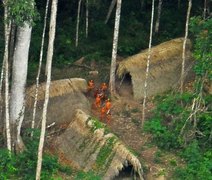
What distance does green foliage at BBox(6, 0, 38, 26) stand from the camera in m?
16.0

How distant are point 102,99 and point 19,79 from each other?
3575mm

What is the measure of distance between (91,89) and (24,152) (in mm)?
4361

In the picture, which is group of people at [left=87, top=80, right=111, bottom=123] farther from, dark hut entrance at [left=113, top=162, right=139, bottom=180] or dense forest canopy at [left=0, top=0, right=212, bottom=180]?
dark hut entrance at [left=113, top=162, right=139, bottom=180]

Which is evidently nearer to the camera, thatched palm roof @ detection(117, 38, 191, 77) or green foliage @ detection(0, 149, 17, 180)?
green foliage @ detection(0, 149, 17, 180)

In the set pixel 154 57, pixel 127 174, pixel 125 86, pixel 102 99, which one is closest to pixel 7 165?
pixel 127 174

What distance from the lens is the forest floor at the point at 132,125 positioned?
18250 millimetres

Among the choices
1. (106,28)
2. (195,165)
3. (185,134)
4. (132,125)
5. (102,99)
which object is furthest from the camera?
(106,28)

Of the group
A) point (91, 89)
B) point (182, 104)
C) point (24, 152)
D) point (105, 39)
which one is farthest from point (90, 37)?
point (24, 152)

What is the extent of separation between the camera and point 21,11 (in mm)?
16094

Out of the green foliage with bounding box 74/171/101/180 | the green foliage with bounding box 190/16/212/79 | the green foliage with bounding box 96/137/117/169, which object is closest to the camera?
the green foliage with bounding box 74/171/101/180

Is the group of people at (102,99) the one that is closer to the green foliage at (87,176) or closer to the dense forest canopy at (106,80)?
the dense forest canopy at (106,80)

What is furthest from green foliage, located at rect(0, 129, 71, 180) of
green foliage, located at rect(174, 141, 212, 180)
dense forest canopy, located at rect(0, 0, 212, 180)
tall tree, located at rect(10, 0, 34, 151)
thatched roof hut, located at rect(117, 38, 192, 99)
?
thatched roof hut, located at rect(117, 38, 192, 99)

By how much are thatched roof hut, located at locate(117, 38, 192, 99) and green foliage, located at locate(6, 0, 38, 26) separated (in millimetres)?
5648

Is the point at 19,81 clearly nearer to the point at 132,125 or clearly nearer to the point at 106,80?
the point at 132,125
